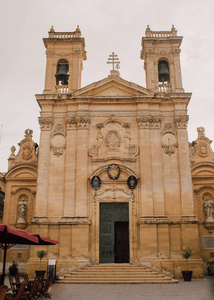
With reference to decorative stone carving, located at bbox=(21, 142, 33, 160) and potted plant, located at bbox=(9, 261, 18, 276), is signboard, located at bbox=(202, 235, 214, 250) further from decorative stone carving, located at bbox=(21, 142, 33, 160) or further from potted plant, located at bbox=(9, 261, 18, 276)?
decorative stone carving, located at bbox=(21, 142, 33, 160)

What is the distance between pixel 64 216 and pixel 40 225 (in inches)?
60.4

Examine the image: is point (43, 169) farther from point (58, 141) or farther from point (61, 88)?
point (61, 88)

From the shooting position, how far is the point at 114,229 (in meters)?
20.1

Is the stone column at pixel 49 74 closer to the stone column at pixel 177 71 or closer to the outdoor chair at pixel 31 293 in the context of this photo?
the stone column at pixel 177 71

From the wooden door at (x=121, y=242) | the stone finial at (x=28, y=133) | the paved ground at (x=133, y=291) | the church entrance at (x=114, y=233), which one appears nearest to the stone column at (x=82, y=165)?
the church entrance at (x=114, y=233)

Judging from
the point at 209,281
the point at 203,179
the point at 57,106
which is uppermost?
the point at 57,106

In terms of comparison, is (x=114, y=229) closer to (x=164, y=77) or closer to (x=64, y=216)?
(x=64, y=216)

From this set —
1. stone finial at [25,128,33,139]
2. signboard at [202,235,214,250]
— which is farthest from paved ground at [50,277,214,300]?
stone finial at [25,128,33,139]

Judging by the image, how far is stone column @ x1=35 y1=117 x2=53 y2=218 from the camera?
2025 centimetres

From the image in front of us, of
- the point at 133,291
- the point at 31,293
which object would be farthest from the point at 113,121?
the point at 31,293

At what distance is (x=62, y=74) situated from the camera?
23.5 m

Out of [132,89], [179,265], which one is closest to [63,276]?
[179,265]

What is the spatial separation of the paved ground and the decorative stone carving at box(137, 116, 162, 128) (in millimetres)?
9875

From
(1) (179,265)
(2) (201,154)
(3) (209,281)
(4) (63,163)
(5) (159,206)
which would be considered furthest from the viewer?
(2) (201,154)
